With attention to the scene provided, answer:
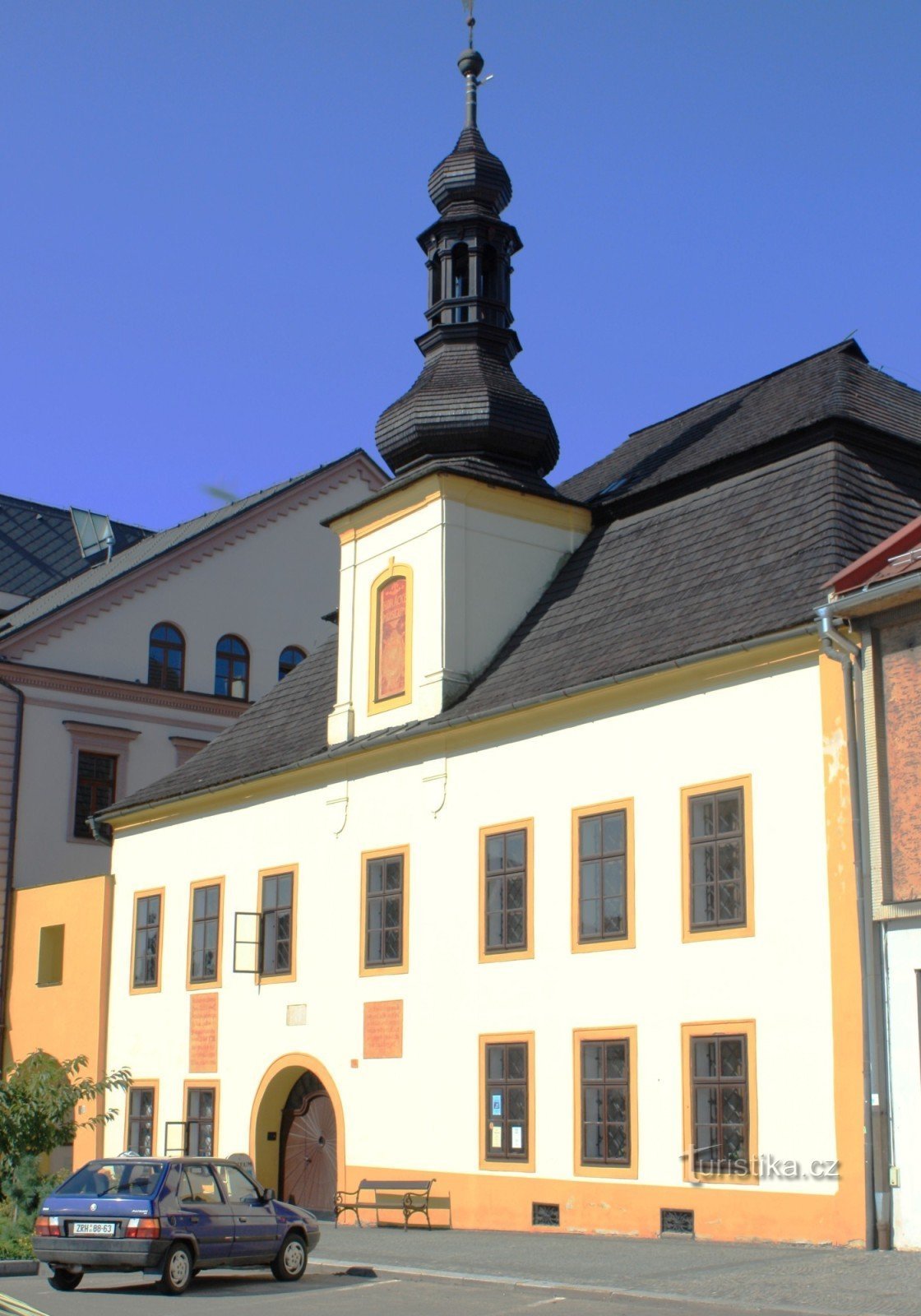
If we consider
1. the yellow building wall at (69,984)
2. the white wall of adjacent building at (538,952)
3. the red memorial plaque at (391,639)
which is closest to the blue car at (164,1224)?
the white wall of adjacent building at (538,952)

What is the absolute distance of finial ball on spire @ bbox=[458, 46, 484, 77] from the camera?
29.5m

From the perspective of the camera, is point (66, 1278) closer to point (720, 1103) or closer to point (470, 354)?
point (720, 1103)

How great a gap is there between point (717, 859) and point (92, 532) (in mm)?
26707

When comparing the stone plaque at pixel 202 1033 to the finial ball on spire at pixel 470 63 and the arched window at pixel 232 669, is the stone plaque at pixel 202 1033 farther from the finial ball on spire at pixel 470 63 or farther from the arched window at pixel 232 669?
the finial ball on spire at pixel 470 63

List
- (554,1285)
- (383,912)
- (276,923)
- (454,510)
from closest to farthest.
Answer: (554,1285)
(383,912)
(454,510)
(276,923)

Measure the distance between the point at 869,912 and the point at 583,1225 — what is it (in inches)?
209

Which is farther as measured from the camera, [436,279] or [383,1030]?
[436,279]

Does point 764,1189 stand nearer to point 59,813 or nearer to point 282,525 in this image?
point 59,813

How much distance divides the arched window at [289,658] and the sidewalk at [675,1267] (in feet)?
62.8

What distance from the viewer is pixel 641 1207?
17750 mm

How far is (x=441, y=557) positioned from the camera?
76.9ft

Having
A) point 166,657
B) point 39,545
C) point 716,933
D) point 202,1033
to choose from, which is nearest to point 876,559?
point 716,933

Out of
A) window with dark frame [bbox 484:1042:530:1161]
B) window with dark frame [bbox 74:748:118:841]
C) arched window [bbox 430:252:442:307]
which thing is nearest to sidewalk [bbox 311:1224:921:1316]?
window with dark frame [bbox 484:1042:530:1161]

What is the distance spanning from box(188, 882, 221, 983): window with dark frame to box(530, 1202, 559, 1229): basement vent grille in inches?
313
